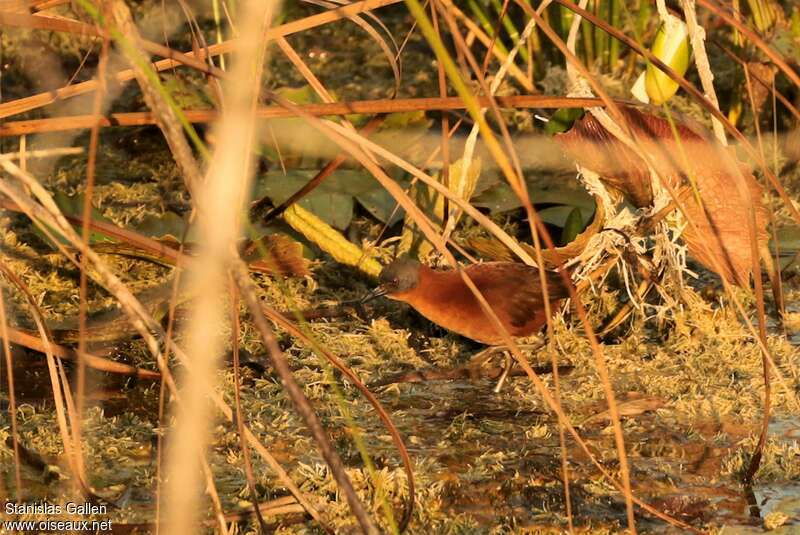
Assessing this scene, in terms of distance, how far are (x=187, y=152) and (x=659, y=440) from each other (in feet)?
4.64

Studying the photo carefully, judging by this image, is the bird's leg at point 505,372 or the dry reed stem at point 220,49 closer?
the dry reed stem at point 220,49

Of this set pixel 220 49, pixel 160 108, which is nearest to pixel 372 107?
pixel 220 49

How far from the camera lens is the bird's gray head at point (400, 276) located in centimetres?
247

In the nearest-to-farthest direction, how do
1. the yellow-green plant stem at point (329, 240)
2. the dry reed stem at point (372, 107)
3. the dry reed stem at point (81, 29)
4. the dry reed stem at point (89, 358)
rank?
the dry reed stem at point (81, 29)
the dry reed stem at point (372, 107)
the dry reed stem at point (89, 358)
the yellow-green plant stem at point (329, 240)

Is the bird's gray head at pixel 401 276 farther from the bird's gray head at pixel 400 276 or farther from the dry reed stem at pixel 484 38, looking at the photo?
the dry reed stem at pixel 484 38

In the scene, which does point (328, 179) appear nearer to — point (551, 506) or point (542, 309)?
point (542, 309)

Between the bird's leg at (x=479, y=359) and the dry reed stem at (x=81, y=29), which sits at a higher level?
the dry reed stem at (x=81, y=29)

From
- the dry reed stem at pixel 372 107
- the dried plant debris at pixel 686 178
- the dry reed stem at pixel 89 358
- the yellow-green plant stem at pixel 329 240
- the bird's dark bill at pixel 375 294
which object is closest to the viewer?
the dry reed stem at pixel 372 107

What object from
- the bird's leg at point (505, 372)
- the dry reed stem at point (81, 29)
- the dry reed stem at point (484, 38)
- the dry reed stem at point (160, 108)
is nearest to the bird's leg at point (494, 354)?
the bird's leg at point (505, 372)

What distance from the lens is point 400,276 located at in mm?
2471

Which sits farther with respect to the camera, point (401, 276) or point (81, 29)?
point (401, 276)

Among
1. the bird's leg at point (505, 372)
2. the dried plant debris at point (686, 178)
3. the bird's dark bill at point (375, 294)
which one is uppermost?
the dried plant debris at point (686, 178)

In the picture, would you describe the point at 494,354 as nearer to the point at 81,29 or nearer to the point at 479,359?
the point at 479,359

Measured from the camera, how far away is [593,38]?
13.0 ft
